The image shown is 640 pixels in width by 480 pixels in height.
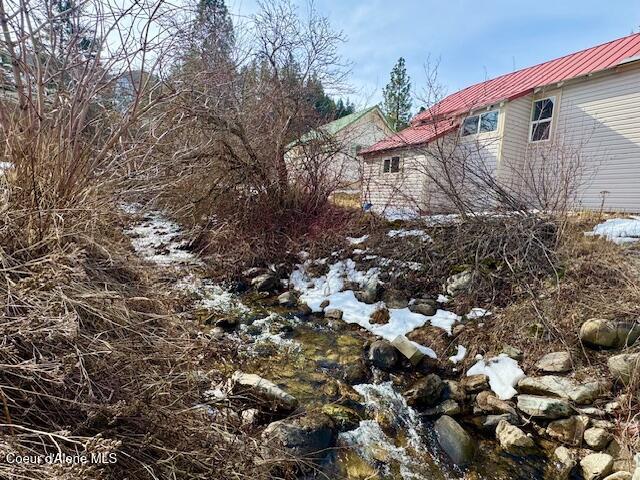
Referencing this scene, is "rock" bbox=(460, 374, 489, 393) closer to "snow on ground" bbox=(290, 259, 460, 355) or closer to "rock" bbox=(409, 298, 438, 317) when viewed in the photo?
"snow on ground" bbox=(290, 259, 460, 355)

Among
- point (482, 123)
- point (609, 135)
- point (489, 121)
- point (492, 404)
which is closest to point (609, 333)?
point (492, 404)

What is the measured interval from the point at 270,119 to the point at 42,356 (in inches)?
302

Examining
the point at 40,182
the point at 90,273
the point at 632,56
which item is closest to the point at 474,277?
the point at 90,273

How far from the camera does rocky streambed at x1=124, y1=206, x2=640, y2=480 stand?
110 inches

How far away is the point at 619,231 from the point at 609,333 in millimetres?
2552

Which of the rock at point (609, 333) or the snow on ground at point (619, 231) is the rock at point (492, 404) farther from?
the snow on ground at point (619, 231)

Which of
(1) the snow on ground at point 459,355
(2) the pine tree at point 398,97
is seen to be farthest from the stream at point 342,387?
(2) the pine tree at point 398,97

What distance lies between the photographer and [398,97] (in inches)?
1064

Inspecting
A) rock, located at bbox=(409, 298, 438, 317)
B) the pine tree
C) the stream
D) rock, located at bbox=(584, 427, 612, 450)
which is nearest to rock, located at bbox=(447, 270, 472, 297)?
rock, located at bbox=(409, 298, 438, 317)

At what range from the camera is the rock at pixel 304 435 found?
268 cm

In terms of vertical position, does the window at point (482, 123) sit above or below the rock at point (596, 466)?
above

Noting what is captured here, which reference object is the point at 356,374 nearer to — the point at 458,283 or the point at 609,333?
the point at 458,283

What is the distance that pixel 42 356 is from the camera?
1557 millimetres

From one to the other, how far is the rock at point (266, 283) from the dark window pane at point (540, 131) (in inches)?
373
